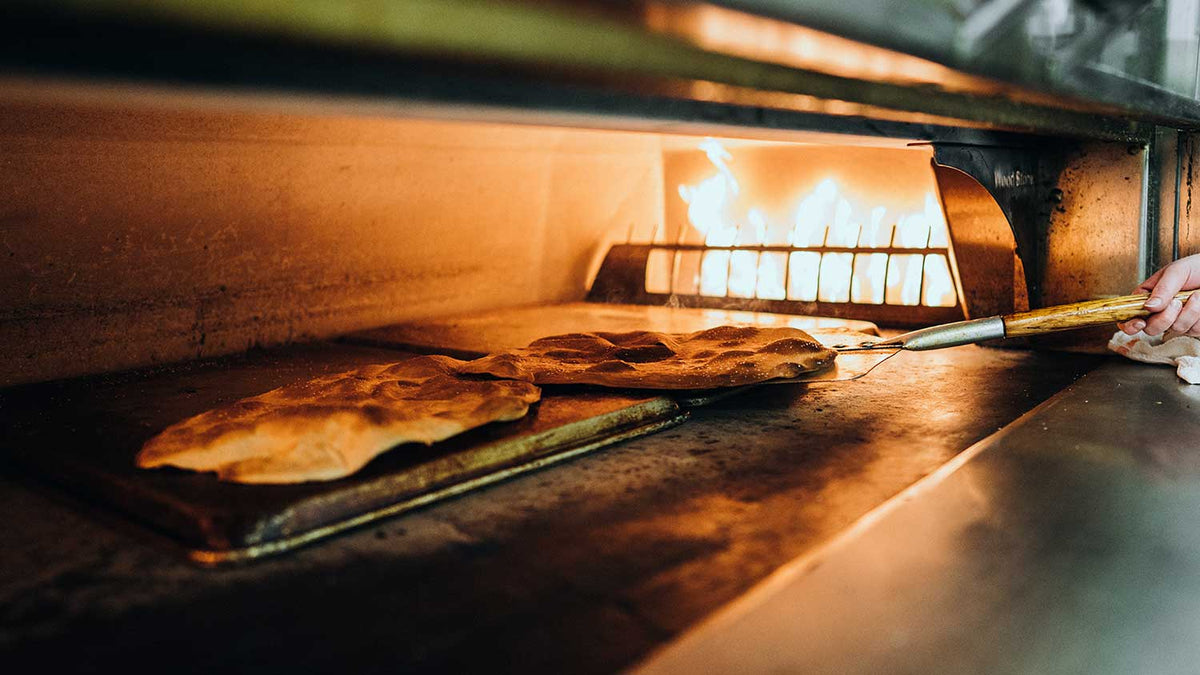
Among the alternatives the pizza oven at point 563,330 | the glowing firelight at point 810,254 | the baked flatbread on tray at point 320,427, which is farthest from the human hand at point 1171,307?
the baked flatbread on tray at point 320,427

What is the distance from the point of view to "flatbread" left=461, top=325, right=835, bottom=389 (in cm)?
190

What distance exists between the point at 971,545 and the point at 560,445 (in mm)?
734

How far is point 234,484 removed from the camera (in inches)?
53.1

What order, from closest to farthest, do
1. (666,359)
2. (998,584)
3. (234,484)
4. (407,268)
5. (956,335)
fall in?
(998,584) < (234,484) < (956,335) < (666,359) < (407,268)

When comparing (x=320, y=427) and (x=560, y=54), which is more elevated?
(x=560, y=54)

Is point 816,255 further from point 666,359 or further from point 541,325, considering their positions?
point 666,359

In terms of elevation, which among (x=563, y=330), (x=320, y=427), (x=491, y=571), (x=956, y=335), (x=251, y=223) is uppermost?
(x=251, y=223)

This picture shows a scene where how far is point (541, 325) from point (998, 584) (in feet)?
6.83

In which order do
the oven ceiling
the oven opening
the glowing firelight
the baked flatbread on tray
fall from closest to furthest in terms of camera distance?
the oven ceiling → the baked flatbread on tray → the oven opening → the glowing firelight

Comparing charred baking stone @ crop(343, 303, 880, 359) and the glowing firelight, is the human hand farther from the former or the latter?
the glowing firelight

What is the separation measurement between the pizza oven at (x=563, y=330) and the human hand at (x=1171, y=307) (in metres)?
0.19

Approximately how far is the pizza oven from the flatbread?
7cm

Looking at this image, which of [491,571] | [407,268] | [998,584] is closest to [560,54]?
[491,571]

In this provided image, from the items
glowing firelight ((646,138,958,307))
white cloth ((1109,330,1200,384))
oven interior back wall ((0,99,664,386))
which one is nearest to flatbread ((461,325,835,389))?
oven interior back wall ((0,99,664,386))
